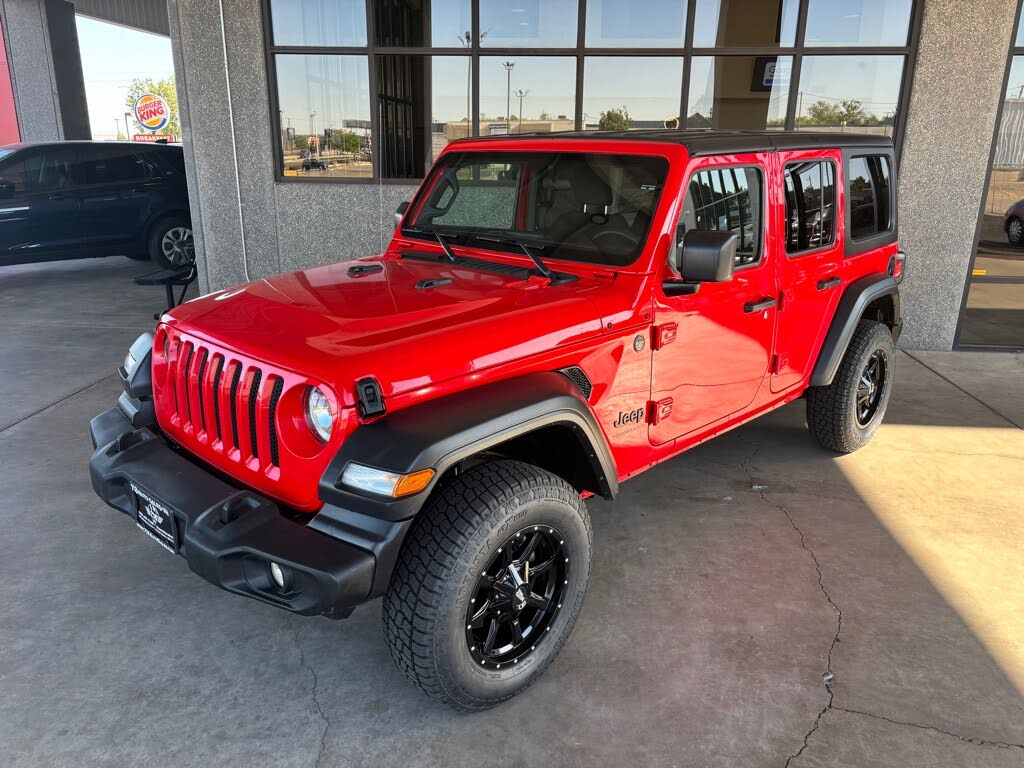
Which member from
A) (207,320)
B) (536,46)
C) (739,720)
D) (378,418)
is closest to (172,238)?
(536,46)

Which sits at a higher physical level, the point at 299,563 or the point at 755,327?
the point at 755,327

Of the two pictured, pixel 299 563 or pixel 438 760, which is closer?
pixel 299 563

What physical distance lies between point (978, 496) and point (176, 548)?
13.1 feet

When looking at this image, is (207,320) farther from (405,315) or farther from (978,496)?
(978,496)

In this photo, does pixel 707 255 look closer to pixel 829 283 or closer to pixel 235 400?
pixel 829 283

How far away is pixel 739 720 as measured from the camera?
8.42 ft

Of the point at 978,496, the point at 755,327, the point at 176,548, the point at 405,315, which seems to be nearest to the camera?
the point at 176,548

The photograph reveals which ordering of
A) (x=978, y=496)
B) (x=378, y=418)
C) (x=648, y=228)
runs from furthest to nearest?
1. (x=978, y=496)
2. (x=648, y=228)
3. (x=378, y=418)

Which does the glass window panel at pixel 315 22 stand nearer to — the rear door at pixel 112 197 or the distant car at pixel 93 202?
the distant car at pixel 93 202

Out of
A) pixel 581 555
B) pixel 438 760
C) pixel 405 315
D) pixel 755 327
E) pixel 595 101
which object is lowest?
pixel 438 760

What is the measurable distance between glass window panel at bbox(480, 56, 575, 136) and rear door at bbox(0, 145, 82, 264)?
548 centimetres

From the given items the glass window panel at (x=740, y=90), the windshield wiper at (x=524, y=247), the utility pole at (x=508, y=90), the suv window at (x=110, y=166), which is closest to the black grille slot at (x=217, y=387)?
the windshield wiper at (x=524, y=247)

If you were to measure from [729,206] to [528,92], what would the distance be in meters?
4.61

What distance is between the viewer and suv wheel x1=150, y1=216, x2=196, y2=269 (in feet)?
33.0
